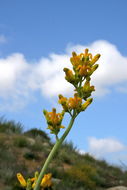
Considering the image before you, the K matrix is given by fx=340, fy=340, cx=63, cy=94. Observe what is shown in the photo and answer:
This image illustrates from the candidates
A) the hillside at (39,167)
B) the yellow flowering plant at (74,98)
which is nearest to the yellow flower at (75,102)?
the yellow flowering plant at (74,98)

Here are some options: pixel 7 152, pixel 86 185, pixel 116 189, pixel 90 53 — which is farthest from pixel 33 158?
pixel 90 53

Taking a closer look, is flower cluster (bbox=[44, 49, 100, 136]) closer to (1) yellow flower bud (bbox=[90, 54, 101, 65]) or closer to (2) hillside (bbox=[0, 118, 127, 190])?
(1) yellow flower bud (bbox=[90, 54, 101, 65])

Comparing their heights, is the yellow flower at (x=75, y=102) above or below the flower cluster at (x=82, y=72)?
below

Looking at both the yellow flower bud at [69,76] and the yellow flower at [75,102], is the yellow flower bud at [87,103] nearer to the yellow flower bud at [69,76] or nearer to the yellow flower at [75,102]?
the yellow flower at [75,102]

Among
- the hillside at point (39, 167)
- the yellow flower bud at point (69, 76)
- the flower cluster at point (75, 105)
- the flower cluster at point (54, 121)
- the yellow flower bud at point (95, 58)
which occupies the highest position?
the hillside at point (39, 167)

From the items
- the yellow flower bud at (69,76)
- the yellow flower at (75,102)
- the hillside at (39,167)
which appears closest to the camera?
the yellow flower at (75,102)

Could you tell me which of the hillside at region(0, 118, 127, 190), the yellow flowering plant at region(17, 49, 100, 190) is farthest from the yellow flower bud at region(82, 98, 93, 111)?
the hillside at region(0, 118, 127, 190)

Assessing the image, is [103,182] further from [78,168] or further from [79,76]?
[79,76]

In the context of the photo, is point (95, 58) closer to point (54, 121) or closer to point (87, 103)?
point (87, 103)

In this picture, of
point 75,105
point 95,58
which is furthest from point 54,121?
point 95,58
